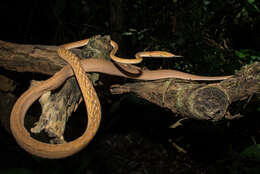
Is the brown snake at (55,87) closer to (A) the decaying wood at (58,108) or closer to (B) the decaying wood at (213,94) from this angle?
(A) the decaying wood at (58,108)

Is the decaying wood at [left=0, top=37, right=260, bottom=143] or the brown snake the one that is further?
the brown snake

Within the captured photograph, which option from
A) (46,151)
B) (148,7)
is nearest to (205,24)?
(148,7)

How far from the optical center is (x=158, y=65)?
3.84 metres

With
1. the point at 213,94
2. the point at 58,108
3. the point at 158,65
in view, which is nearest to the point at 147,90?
the point at 213,94

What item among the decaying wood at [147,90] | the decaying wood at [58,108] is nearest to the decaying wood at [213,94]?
the decaying wood at [147,90]

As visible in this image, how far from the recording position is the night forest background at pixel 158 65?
3.01m

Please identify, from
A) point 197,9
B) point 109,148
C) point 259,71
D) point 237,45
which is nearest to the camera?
point 259,71

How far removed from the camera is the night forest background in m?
3.01

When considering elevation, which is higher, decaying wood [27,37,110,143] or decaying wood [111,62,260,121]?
decaying wood [111,62,260,121]

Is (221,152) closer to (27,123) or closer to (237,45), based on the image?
(237,45)

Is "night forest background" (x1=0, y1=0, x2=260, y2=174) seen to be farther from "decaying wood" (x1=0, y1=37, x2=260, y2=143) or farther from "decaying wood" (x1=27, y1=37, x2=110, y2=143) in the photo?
"decaying wood" (x1=27, y1=37, x2=110, y2=143)

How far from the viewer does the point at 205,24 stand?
3158mm

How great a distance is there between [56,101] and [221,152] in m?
3.30

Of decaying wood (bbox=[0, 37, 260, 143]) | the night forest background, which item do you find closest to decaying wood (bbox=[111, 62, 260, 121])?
decaying wood (bbox=[0, 37, 260, 143])
